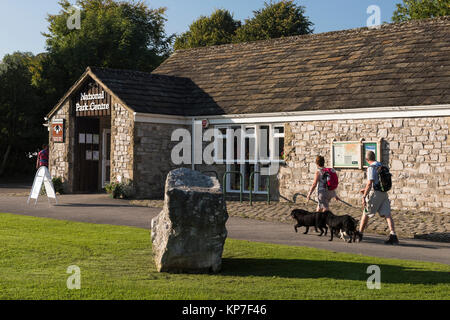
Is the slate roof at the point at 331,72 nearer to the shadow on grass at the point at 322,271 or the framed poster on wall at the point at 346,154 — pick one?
the framed poster on wall at the point at 346,154

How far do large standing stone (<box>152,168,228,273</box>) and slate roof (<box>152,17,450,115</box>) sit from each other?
1100 centimetres

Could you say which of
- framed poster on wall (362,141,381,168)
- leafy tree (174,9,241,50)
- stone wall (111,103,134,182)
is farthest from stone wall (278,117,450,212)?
leafy tree (174,9,241,50)

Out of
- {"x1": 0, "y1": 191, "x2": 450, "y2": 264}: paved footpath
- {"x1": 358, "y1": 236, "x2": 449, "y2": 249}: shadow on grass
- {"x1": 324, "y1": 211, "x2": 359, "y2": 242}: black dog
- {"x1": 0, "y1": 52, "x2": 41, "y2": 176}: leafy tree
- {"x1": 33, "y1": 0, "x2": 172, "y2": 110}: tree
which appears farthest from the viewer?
{"x1": 33, "y1": 0, "x2": 172, "y2": 110}: tree

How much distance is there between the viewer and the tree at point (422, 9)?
40031mm

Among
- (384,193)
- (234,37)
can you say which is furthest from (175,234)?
(234,37)

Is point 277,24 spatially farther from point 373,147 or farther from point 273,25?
point 373,147

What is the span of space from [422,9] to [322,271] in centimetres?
3669

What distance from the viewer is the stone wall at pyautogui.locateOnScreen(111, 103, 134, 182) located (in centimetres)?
2245

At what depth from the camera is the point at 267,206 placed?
19719mm

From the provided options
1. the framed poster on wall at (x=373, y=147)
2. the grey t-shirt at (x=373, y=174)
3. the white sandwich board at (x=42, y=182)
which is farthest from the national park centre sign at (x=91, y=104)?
the grey t-shirt at (x=373, y=174)

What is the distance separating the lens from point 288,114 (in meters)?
21.1

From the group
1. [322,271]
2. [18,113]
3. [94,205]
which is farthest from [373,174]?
[18,113]

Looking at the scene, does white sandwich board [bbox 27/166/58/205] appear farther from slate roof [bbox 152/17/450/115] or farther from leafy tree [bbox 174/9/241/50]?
leafy tree [bbox 174/9/241/50]

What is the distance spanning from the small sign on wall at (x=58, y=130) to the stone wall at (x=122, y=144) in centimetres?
294
